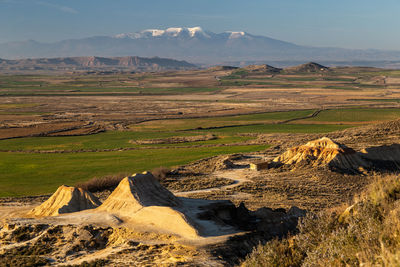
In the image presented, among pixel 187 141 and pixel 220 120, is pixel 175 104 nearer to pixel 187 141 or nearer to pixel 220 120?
pixel 220 120

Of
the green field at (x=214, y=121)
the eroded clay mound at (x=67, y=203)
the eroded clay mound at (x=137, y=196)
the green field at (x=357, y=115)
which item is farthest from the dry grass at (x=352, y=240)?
the green field at (x=357, y=115)

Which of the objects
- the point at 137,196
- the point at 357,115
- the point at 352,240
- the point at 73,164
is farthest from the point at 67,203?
the point at 357,115

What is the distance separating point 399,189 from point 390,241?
6594mm

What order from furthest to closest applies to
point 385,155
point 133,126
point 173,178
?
point 133,126
point 385,155
point 173,178

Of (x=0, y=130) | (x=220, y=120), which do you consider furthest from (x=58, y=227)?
(x=220, y=120)

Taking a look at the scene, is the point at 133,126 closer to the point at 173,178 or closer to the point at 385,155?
the point at 173,178

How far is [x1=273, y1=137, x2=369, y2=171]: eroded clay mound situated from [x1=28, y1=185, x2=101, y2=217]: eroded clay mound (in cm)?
2798

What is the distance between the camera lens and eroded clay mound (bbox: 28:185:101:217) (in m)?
33.8

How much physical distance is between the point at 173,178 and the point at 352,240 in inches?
1497

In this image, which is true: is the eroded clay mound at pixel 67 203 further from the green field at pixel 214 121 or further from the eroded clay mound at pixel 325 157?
the green field at pixel 214 121

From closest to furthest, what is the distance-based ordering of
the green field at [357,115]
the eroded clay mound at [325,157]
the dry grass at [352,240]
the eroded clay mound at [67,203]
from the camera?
the dry grass at [352,240] → the eroded clay mound at [67,203] → the eroded clay mound at [325,157] → the green field at [357,115]

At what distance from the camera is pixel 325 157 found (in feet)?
183

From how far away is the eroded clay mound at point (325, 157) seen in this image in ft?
178

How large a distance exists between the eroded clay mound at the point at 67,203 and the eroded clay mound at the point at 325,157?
1101 inches
